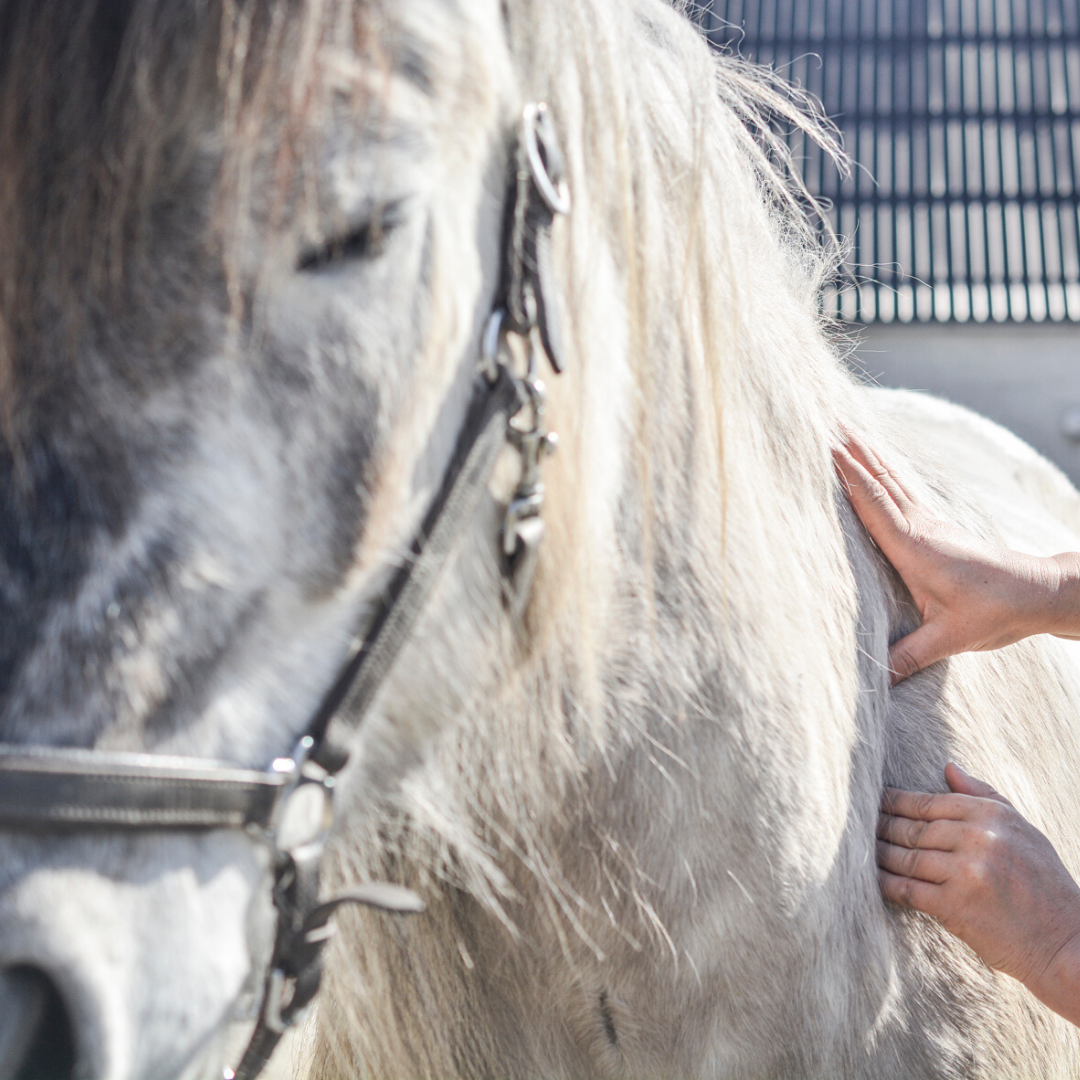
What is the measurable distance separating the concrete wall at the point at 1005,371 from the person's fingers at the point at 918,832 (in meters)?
4.36

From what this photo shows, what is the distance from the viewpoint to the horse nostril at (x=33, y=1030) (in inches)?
21.7

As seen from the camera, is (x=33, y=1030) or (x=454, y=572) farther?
(x=454, y=572)

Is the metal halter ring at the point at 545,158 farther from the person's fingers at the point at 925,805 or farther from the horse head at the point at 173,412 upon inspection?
the person's fingers at the point at 925,805

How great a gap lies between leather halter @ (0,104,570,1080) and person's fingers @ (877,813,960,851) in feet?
1.77

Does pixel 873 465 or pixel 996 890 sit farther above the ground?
pixel 873 465

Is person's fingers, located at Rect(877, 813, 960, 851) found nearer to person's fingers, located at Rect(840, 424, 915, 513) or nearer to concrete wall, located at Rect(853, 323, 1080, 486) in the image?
person's fingers, located at Rect(840, 424, 915, 513)

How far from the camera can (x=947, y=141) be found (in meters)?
5.38

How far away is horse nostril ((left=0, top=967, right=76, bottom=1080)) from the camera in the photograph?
0.55 metres

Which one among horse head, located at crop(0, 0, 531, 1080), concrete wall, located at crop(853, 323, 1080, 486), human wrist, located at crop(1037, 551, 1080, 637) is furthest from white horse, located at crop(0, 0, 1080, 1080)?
A: concrete wall, located at crop(853, 323, 1080, 486)

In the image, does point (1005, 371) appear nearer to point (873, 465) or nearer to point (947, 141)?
point (947, 141)

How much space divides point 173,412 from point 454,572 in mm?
217

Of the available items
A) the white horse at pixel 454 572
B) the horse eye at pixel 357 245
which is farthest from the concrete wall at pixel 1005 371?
the horse eye at pixel 357 245

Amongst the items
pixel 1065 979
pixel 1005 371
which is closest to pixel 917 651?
pixel 1065 979

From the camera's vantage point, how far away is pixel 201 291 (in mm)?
581
